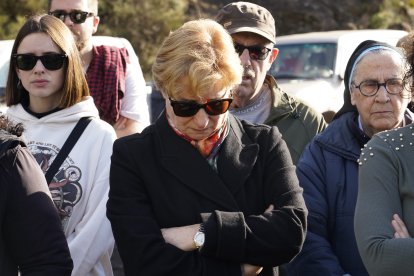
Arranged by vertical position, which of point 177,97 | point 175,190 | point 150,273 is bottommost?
point 150,273

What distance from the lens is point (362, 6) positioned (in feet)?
67.5

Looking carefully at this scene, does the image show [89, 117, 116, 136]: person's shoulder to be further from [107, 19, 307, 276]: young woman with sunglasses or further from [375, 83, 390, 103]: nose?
[375, 83, 390, 103]: nose

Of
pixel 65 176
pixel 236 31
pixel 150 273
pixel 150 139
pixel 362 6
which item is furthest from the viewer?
pixel 362 6

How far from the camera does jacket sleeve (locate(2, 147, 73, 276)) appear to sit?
10.7 feet

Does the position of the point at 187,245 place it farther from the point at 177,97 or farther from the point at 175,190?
the point at 177,97

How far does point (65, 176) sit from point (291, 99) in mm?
1412

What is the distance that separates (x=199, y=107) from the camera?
350 centimetres

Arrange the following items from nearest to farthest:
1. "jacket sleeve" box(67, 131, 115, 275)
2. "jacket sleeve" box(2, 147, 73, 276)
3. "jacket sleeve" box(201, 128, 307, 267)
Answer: "jacket sleeve" box(2, 147, 73, 276)
"jacket sleeve" box(201, 128, 307, 267)
"jacket sleeve" box(67, 131, 115, 275)

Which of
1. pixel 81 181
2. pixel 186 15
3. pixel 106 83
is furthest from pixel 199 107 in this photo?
pixel 186 15

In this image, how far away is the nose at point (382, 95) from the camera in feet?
13.8

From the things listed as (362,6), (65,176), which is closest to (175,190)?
(65,176)

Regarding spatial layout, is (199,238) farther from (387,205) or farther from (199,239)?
(387,205)

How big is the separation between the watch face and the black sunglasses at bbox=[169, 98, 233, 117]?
46 cm

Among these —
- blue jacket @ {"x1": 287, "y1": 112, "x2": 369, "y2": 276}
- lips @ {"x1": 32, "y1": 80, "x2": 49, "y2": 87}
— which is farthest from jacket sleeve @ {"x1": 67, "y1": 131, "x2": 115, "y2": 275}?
blue jacket @ {"x1": 287, "y1": 112, "x2": 369, "y2": 276}
